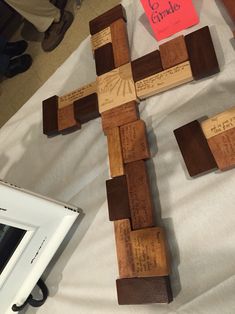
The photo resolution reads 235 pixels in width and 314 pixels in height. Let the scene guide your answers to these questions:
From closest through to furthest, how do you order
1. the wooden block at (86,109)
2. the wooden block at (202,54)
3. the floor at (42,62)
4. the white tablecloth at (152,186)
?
the white tablecloth at (152,186), the wooden block at (202,54), the wooden block at (86,109), the floor at (42,62)

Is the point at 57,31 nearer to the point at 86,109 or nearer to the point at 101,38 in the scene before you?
the point at 101,38

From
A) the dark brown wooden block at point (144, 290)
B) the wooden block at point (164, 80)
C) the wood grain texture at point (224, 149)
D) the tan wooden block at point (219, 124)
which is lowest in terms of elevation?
the dark brown wooden block at point (144, 290)

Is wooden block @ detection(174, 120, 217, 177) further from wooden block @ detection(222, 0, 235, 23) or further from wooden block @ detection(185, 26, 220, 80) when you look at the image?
wooden block @ detection(222, 0, 235, 23)

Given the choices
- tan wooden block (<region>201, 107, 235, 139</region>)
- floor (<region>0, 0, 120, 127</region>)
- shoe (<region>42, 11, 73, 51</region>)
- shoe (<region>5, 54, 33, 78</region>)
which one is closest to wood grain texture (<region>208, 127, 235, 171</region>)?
tan wooden block (<region>201, 107, 235, 139</region>)

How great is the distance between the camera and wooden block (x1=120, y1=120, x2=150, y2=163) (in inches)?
26.5

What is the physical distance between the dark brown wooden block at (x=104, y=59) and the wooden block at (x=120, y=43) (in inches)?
0.4

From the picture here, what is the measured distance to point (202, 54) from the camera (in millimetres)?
666

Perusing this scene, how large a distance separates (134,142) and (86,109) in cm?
17

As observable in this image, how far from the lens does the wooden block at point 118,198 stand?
2.13 ft

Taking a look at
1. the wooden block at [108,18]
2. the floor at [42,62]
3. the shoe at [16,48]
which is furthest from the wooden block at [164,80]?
the shoe at [16,48]

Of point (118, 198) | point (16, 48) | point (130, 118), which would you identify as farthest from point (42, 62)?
point (118, 198)

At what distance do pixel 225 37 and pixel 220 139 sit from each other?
24 centimetres

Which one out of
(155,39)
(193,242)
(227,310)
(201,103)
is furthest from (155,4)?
(227,310)

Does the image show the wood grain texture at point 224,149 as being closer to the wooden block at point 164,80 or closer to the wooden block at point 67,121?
the wooden block at point 164,80
